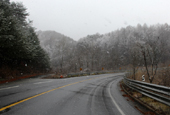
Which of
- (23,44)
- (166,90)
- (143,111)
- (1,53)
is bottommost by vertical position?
(143,111)

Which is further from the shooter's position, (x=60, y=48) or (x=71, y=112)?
(x=60, y=48)

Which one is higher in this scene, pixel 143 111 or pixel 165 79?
pixel 165 79

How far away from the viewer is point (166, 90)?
15.5 ft

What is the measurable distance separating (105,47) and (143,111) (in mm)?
81171

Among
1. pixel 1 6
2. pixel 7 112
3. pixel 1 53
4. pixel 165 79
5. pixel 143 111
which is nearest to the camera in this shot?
pixel 7 112

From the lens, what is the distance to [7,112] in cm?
397

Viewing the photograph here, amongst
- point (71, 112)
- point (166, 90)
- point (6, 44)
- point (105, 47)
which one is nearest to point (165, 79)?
point (166, 90)

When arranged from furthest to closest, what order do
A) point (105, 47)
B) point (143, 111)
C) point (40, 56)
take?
1. point (105, 47)
2. point (40, 56)
3. point (143, 111)

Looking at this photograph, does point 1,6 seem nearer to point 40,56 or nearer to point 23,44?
point 23,44

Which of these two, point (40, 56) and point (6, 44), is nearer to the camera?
point (6, 44)

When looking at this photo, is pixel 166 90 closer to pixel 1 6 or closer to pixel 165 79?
pixel 165 79

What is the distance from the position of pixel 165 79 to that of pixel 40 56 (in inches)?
1369

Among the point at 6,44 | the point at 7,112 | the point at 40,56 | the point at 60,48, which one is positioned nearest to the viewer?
the point at 7,112

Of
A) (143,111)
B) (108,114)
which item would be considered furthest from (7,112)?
(143,111)
